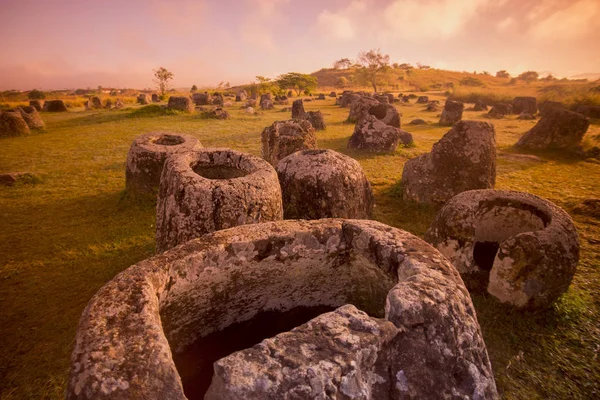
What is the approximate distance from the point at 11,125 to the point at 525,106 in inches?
1282

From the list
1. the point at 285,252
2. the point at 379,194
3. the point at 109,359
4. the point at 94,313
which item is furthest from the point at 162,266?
the point at 379,194

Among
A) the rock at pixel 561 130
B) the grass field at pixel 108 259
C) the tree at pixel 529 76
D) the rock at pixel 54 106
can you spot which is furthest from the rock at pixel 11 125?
the tree at pixel 529 76

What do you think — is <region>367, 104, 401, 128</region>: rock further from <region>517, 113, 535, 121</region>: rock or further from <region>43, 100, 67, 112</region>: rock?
<region>43, 100, 67, 112</region>: rock

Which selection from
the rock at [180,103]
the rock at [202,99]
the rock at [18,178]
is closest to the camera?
the rock at [18,178]

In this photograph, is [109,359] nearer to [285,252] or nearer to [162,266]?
[162,266]

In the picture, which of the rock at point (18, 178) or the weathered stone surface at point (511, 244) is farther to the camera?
the rock at point (18, 178)

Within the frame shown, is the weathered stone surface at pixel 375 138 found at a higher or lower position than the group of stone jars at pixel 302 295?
lower

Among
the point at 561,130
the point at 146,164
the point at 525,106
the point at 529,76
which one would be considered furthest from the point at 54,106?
the point at 529,76

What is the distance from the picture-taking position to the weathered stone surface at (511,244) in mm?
3930

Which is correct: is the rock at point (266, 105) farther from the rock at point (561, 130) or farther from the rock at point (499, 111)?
the rock at point (561, 130)

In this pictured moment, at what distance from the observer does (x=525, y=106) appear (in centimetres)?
2431

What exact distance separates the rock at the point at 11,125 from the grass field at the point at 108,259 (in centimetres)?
277

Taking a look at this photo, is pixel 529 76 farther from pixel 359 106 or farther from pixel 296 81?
pixel 359 106

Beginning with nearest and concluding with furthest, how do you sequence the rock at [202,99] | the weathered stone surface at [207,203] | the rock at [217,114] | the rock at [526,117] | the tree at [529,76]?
the weathered stone surface at [207,203] → the rock at [217,114] → the rock at [526,117] → the rock at [202,99] → the tree at [529,76]
